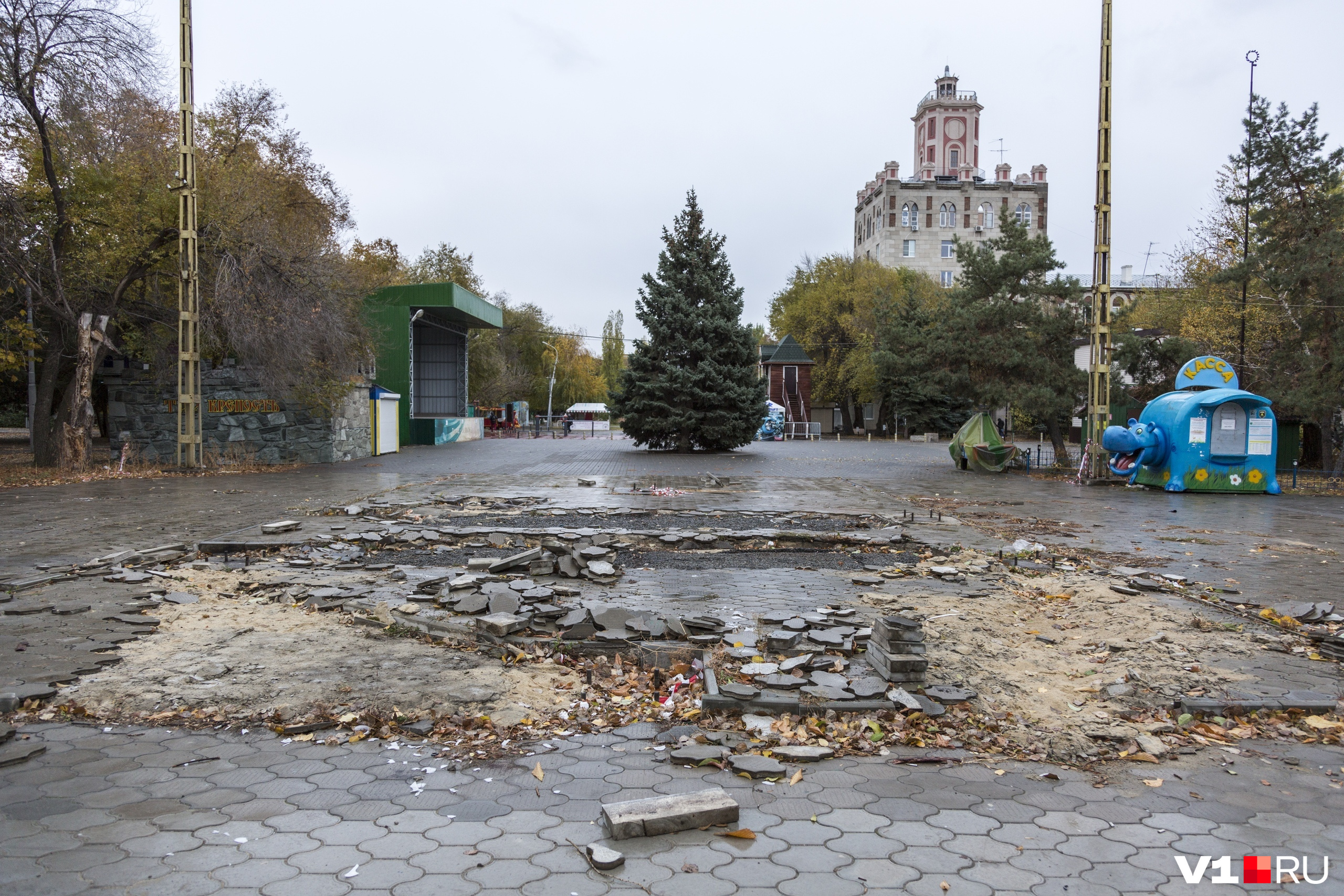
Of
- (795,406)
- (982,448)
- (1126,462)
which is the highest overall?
(795,406)

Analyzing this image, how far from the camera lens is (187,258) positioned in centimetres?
2002

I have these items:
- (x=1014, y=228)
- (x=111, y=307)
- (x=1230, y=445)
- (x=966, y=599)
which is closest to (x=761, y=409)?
(x=1014, y=228)

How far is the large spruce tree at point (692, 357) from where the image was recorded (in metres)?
30.9

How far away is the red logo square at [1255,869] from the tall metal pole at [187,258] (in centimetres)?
2235

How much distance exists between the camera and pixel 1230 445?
18.0 meters

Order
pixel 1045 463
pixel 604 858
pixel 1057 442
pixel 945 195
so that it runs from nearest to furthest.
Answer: pixel 604 858
pixel 1057 442
pixel 1045 463
pixel 945 195

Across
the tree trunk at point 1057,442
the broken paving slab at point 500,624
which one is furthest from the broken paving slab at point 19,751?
the tree trunk at point 1057,442

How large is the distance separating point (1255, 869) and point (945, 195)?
3710 inches

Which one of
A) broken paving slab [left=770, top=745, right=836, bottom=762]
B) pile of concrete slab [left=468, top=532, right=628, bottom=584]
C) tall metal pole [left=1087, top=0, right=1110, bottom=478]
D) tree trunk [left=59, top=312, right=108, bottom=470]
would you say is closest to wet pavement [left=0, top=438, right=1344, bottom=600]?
tall metal pole [left=1087, top=0, right=1110, bottom=478]

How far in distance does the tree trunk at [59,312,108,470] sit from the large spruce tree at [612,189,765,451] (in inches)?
651

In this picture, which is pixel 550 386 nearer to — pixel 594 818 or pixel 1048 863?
pixel 594 818

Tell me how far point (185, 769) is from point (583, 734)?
1.73 metres

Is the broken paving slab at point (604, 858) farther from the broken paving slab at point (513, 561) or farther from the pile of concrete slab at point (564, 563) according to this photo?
the broken paving slab at point (513, 561)

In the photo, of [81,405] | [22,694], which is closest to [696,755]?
[22,694]
